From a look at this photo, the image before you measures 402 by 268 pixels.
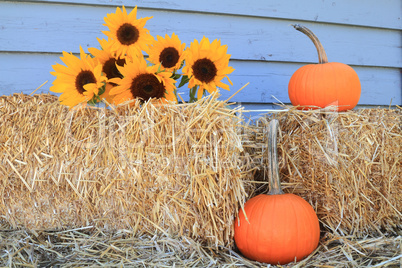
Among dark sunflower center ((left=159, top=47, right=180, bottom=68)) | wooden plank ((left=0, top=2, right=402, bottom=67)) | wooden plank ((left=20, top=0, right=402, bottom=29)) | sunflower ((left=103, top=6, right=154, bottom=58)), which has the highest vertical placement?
wooden plank ((left=20, top=0, right=402, bottom=29))

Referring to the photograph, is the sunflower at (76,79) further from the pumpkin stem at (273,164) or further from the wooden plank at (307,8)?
the wooden plank at (307,8)

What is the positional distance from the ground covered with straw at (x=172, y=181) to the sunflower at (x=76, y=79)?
2.4 inches

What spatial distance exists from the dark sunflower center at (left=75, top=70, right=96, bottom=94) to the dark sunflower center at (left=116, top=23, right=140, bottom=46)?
18cm

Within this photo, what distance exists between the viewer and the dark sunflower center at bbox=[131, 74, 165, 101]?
1.17 metres

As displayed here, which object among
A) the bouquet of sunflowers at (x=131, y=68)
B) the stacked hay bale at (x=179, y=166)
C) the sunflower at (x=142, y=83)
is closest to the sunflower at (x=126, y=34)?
the bouquet of sunflowers at (x=131, y=68)

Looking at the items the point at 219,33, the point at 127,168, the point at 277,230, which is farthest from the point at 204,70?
the point at 219,33

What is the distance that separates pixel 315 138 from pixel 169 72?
1.90 feet

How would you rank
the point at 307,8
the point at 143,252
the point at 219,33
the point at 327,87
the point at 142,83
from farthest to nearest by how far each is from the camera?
the point at 307,8
the point at 219,33
the point at 327,87
the point at 142,83
the point at 143,252

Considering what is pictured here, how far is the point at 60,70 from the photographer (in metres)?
1.18

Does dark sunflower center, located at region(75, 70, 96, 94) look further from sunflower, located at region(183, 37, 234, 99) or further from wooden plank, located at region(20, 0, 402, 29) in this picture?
wooden plank, located at region(20, 0, 402, 29)

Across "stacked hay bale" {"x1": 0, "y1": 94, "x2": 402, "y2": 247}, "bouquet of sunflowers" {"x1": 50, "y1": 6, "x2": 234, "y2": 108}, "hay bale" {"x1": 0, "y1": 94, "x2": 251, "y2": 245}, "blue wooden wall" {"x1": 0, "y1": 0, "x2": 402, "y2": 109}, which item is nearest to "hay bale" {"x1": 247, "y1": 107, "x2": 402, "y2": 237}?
"stacked hay bale" {"x1": 0, "y1": 94, "x2": 402, "y2": 247}

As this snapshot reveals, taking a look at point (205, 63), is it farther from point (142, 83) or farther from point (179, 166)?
point (179, 166)

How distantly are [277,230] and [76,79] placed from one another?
84 centimetres

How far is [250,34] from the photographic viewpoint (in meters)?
Result: 1.99
